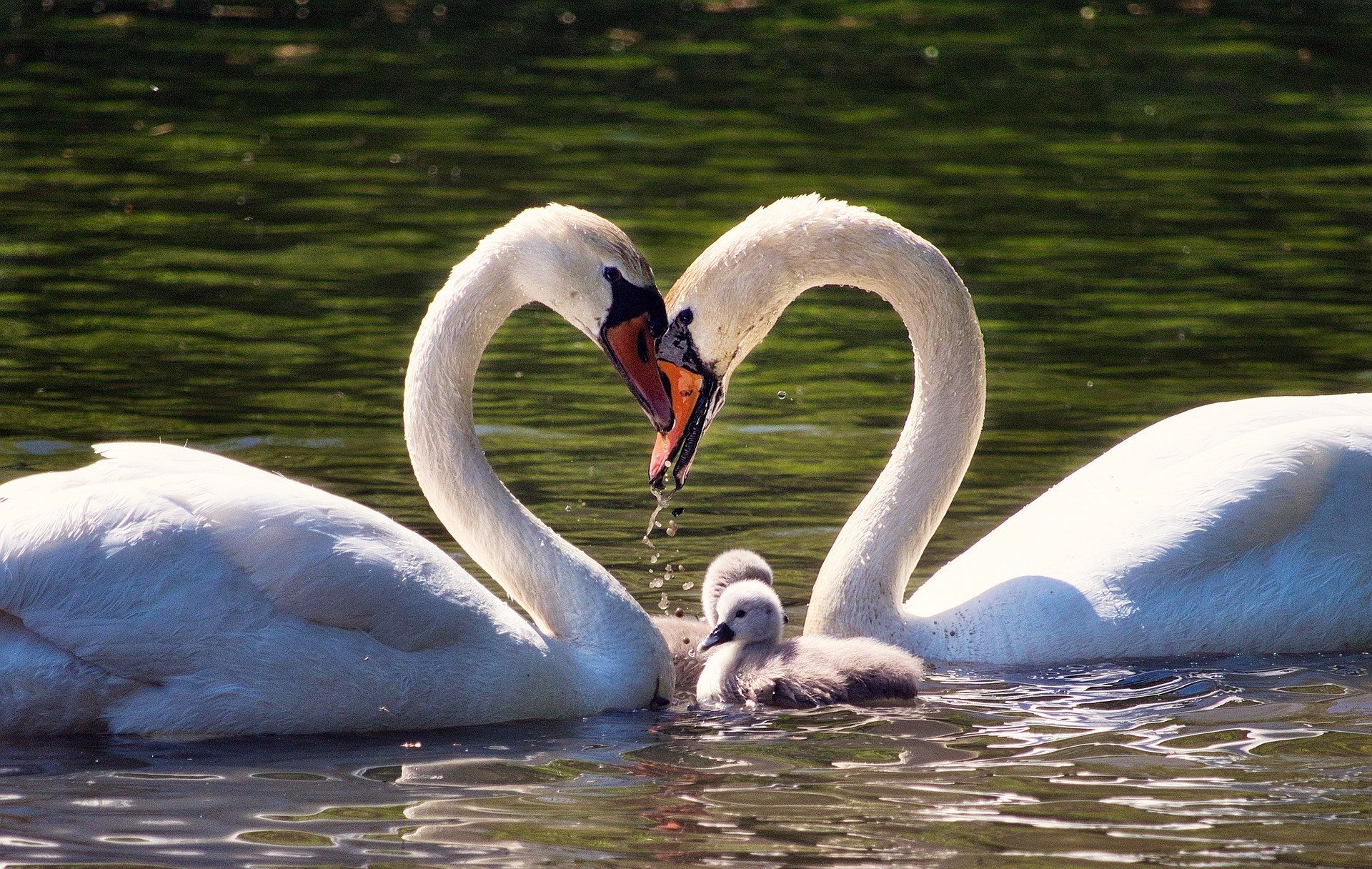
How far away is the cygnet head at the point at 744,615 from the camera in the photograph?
24.8 ft

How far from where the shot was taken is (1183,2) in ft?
101

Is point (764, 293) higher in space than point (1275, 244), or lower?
lower

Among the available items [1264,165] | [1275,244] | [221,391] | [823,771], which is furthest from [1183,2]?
[823,771]

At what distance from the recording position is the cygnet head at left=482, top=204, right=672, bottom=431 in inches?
285

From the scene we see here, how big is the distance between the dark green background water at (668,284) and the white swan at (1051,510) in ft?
0.71

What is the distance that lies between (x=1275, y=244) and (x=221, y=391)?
8656 millimetres

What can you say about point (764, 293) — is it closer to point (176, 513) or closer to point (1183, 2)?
point (176, 513)

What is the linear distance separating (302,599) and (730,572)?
194 centimetres

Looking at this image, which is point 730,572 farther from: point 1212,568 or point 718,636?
point 1212,568

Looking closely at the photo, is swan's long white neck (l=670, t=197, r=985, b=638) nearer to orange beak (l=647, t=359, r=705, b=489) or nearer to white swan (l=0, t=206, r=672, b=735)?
orange beak (l=647, t=359, r=705, b=489)

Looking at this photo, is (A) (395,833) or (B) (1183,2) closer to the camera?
(A) (395,833)

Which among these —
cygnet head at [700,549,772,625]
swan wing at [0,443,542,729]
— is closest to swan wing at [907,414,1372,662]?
cygnet head at [700,549,772,625]

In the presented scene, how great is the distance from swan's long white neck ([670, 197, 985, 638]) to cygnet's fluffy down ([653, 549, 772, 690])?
33 centimetres

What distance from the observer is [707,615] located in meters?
8.07
